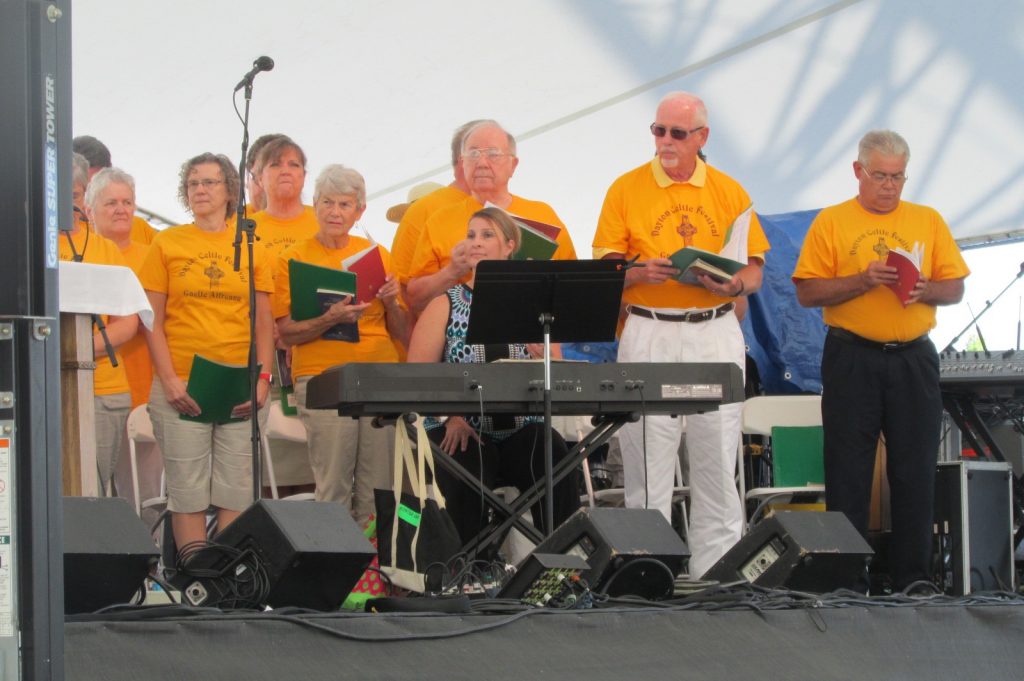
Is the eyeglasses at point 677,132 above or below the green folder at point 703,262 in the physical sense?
above

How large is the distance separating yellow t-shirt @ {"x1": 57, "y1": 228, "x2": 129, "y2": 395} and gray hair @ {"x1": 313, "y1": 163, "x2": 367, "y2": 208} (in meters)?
0.86

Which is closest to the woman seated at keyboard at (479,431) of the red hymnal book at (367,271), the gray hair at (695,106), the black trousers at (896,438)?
the red hymnal book at (367,271)

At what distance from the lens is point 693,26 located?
7.31 meters

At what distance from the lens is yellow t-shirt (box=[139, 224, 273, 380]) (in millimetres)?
5188

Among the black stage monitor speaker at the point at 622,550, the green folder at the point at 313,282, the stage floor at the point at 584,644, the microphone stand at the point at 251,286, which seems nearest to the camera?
the stage floor at the point at 584,644

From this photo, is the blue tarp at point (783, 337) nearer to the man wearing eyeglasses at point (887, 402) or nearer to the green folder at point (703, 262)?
the man wearing eyeglasses at point (887, 402)

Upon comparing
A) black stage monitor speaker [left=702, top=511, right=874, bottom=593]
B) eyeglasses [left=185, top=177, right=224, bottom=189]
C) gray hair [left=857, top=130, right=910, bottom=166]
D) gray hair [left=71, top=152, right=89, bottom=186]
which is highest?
gray hair [left=857, top=130, right=910, bottom=166]

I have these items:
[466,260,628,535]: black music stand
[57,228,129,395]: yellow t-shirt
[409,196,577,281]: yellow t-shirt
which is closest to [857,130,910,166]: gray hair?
[409,196,577,281]: yellow t-shirt

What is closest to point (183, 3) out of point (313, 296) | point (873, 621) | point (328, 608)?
point (313, 296)

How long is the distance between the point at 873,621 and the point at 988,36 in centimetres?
495

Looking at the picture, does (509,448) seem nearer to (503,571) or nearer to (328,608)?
(503,571)

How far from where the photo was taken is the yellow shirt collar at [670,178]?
5422 millimetres

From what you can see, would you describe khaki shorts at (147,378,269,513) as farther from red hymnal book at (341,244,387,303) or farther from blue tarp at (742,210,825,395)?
blue tarp at (742,210,825,395)

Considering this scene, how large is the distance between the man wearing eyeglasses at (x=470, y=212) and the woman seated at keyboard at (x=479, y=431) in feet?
0.66
